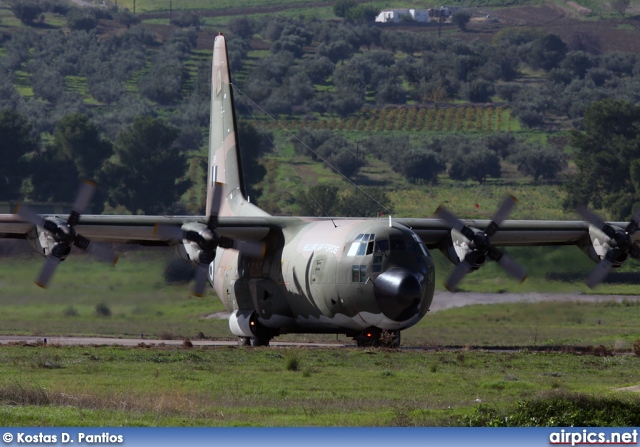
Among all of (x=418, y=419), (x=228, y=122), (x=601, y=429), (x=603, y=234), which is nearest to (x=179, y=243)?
(x=228, y=122)

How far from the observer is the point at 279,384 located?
1193 inches

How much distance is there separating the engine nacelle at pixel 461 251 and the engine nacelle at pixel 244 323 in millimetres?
7485

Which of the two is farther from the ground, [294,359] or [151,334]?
[294,359]

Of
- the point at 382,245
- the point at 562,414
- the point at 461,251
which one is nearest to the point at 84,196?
the point at 382,245

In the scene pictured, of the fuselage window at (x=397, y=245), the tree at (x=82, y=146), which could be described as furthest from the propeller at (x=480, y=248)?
the tree at (x=82, y=146)

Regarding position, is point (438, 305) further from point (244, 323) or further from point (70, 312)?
point (70, 312)

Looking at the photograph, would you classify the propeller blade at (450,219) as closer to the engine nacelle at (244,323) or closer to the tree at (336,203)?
the engine nacelle at (244,323)

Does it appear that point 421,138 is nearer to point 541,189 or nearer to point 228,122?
point 541,189

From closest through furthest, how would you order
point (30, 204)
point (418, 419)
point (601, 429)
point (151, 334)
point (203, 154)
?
point (601, 429), point (418, 419), point (151, 334), point (30, 204), point (203, 154)

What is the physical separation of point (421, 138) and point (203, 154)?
3194 centimetres

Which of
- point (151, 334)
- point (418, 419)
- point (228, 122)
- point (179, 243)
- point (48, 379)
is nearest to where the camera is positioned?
point (418, 419)

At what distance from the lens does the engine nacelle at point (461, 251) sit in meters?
42.0

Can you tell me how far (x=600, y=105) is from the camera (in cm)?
12469

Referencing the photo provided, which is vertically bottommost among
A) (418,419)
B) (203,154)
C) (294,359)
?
(203,154)
